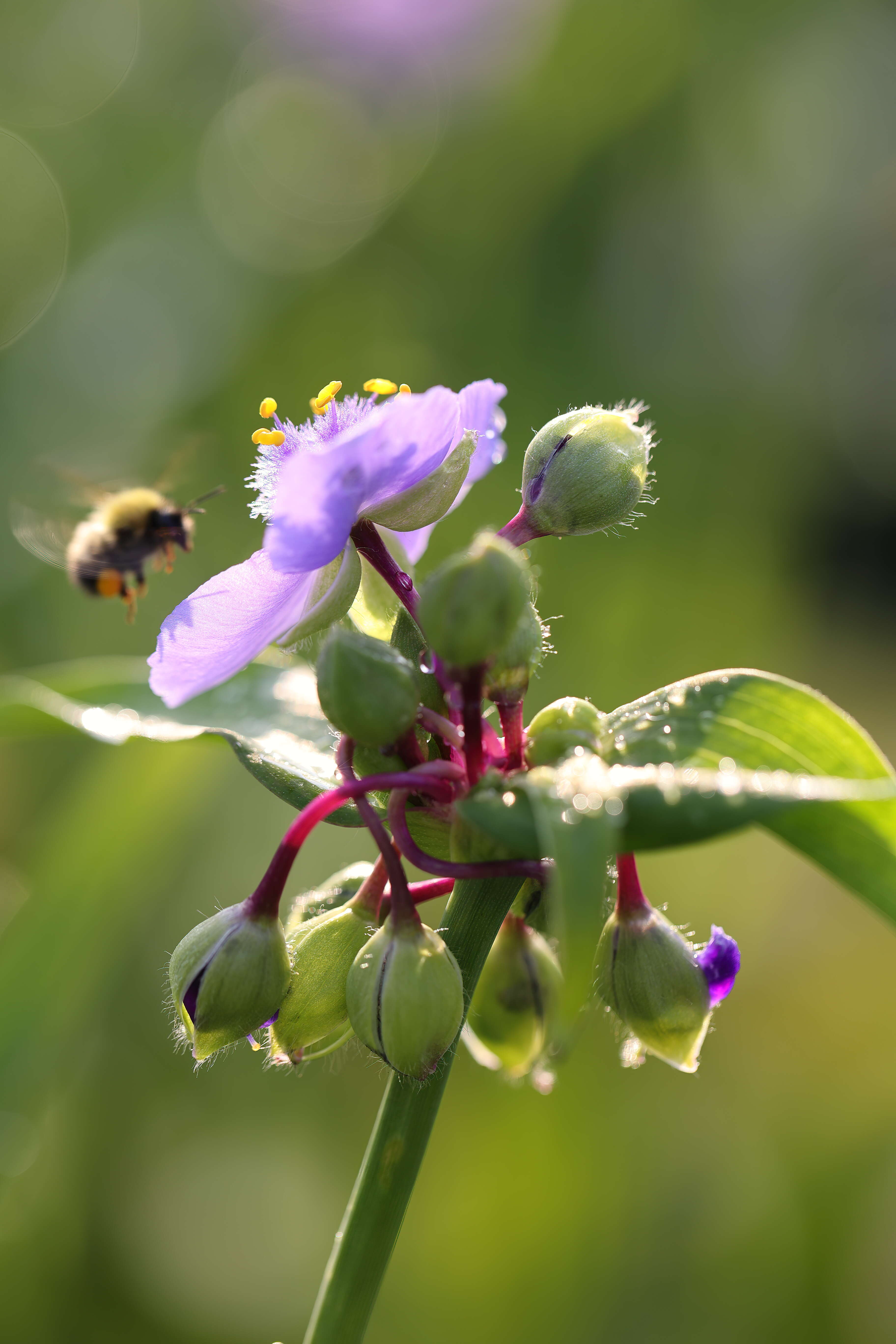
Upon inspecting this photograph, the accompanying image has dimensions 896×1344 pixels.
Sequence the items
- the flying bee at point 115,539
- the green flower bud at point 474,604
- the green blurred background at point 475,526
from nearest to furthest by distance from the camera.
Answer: the green flower bud at point 474,604
the flying bee at point 115,539
the green blurred background at point 475,526

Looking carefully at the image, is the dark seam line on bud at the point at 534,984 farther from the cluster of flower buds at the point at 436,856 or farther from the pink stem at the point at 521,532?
the pink stem at the point at 521,532

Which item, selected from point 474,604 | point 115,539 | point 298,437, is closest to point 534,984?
point 474,604

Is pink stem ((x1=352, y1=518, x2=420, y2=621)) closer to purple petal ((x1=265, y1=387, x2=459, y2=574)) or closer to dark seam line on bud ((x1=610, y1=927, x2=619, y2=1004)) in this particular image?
purple petal ((x1=265, y1=387, x2=459, y2=574))

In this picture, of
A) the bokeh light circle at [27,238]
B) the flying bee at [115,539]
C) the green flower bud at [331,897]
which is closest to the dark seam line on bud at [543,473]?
the green flower bud at [331,897]

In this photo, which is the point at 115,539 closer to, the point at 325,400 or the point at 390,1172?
the point at 325,400

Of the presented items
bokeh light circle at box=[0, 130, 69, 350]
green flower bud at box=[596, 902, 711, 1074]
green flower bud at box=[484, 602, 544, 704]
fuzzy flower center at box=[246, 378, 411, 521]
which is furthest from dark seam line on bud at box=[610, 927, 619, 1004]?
bokeh light circle at box=[0, 130, 69, 350]

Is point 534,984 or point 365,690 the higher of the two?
point 365,690
